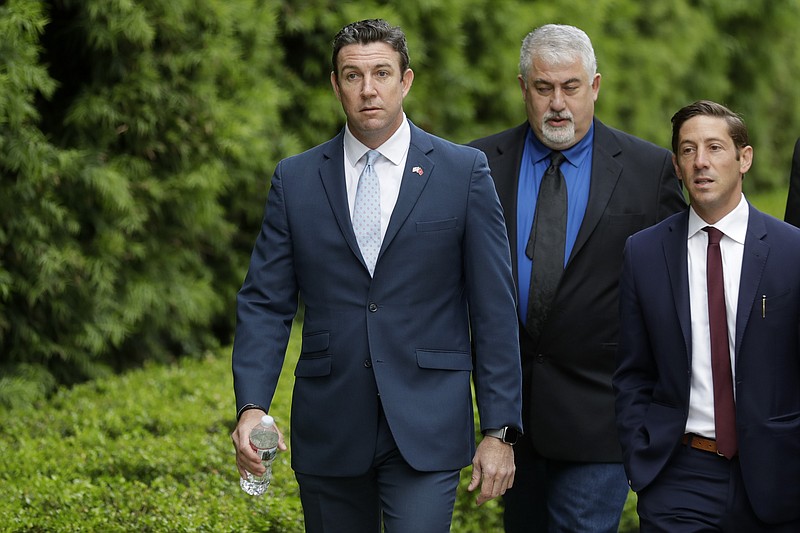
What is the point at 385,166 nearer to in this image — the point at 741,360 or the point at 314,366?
the point at 314,366

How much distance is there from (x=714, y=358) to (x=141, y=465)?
2.85m

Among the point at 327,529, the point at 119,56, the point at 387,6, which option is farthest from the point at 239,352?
the point at 387,6

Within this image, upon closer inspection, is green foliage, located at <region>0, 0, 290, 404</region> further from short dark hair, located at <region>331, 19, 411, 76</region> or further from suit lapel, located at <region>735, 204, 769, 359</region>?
suit lapel, located at <region>735, 204, 769, 359</region>

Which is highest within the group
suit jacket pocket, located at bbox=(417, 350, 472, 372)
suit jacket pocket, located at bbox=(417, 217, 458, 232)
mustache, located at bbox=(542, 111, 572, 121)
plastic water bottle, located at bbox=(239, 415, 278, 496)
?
mustache, located at bbox=(542, 111, 572, 121)

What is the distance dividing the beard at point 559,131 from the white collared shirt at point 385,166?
860 mm

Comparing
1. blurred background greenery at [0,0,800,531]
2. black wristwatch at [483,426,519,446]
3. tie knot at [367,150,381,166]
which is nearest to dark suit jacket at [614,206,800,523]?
black wristwatch at [483,426,519,446]

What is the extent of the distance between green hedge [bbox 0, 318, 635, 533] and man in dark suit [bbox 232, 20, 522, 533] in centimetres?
123

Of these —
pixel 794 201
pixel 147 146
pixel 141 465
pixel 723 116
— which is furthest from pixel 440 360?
pixel 147 146

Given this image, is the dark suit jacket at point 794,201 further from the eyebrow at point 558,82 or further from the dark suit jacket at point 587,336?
the eyebrow at point 558,82

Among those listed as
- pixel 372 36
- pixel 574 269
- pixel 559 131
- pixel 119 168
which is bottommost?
pixel 119 168

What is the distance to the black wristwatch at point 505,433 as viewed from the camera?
3631 millimetres

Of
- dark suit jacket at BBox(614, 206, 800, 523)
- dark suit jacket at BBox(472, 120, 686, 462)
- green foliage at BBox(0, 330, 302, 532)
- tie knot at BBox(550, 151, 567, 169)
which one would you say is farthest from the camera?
green foliage at BBox(0, 330, 302, 532)

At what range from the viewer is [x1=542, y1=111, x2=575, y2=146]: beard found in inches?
178

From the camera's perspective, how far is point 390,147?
378 centimetres
